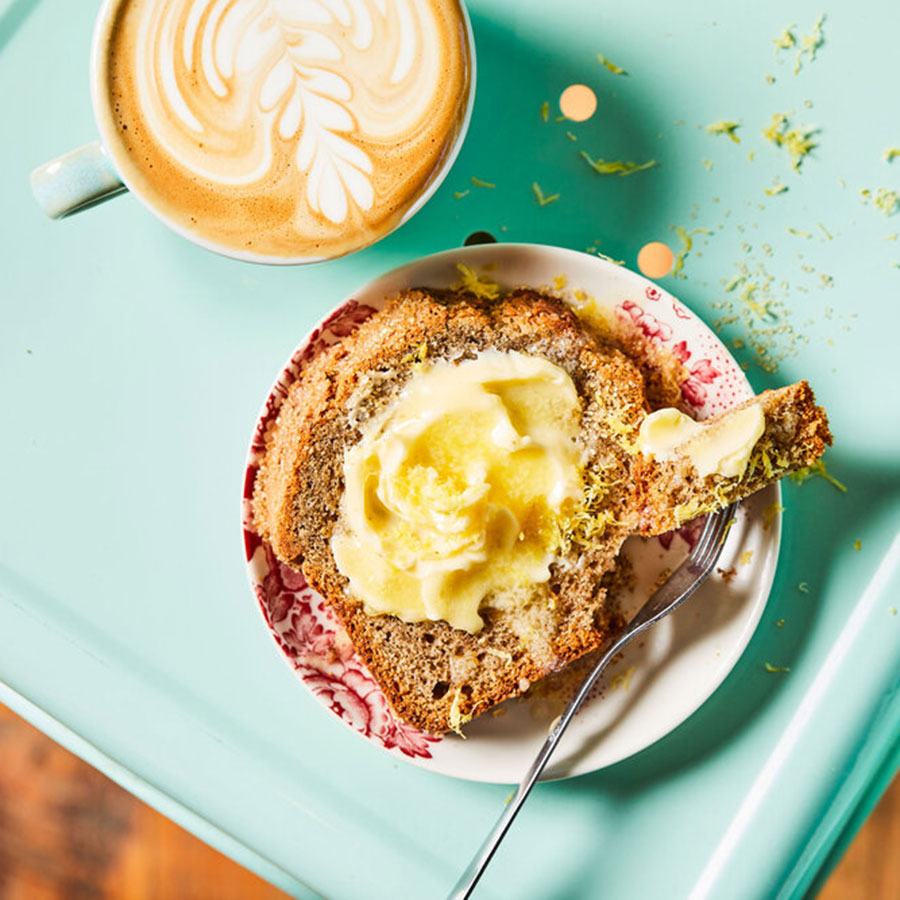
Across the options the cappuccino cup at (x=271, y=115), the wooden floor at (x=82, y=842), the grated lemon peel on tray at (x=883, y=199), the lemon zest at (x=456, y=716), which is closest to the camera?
the cappuccino cup at (x=271, y=115)

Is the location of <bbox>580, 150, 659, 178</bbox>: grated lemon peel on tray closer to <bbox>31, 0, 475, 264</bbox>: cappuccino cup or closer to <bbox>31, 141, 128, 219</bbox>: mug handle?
<bbox>31, 0, 475, 264</bbox>: cappuccino cup

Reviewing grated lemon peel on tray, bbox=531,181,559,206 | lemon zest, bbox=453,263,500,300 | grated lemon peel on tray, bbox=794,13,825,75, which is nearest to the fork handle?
lemon zest, bbox=453,263,500,300

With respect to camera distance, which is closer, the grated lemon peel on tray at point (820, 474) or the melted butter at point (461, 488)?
the melted butter at point (461, 488)

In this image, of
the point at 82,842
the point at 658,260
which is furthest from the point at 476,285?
the point at 82,842

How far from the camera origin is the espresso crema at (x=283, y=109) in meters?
1.22

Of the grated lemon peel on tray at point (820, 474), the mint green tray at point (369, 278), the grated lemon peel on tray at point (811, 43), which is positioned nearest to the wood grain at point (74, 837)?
the mint green tray at point (369, 278)

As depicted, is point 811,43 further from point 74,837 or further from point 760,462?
point 74,837

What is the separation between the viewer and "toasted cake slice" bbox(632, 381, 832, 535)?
49.4 inches

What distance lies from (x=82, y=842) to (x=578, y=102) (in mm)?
1711

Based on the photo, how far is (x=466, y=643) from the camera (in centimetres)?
135

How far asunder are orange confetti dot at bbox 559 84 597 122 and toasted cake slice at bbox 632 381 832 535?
56 centimetres

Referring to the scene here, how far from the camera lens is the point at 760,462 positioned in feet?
4.09

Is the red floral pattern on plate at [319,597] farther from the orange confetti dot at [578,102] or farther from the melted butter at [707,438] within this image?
the orange confetti dot at [578,102]

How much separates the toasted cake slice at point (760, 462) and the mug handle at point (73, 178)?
2.84 feet
